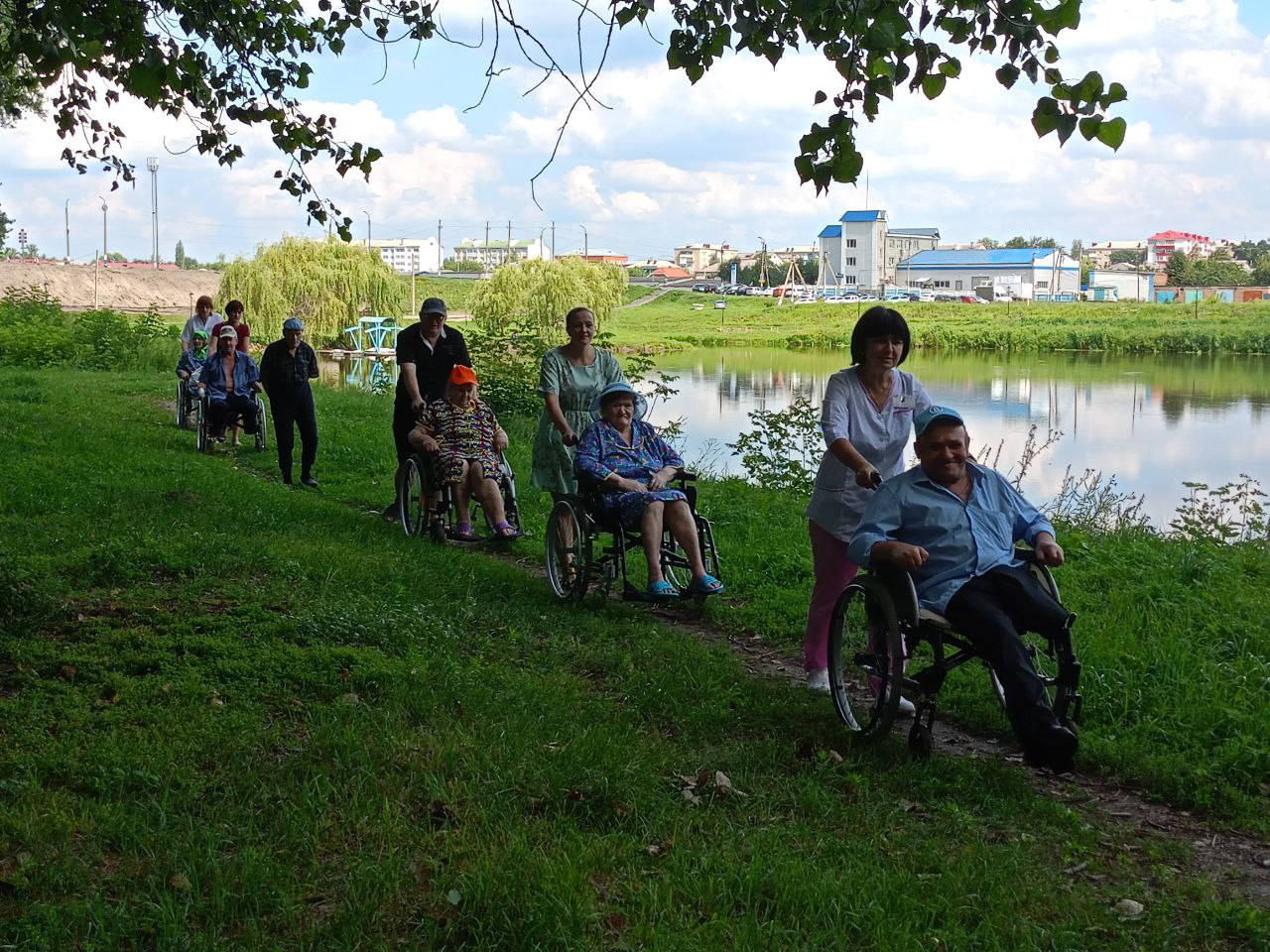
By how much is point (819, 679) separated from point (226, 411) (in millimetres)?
9597

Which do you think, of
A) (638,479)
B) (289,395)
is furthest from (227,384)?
(638,479)

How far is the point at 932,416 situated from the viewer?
4699 millimetres

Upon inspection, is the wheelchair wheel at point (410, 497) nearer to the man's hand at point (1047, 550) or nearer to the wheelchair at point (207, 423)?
the man's hand at point (1047, 550)

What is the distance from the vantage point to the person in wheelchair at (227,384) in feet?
43.6

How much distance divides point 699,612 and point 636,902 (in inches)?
144

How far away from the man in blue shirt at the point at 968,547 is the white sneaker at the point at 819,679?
36.1 inches

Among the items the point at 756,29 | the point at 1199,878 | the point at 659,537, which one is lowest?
the point at 1199,878

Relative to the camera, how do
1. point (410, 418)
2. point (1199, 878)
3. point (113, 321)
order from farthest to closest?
point (113, 321) < point (410, 418) < point (1199, 878)

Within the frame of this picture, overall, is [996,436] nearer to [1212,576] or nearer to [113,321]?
[1212,576]

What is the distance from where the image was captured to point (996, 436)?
67.1ft

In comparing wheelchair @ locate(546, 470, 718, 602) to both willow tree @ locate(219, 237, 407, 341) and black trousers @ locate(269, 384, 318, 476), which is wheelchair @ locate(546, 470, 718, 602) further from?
willow tree @ locate(219, 237, 407, 341)

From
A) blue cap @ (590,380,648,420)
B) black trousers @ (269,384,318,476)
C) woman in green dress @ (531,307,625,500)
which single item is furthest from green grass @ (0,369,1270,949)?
black trousers @ (269,384,318,476)

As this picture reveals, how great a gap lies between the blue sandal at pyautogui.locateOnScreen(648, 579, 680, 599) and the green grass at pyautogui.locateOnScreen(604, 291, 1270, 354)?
3516cm

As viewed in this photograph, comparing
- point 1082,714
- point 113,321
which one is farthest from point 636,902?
point 113,321
